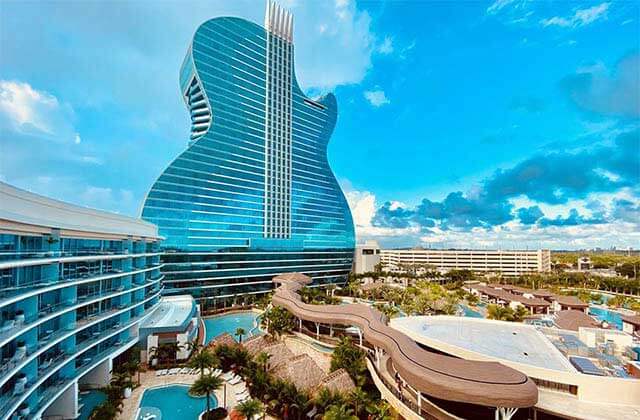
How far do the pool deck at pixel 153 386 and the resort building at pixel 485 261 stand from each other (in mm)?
99515

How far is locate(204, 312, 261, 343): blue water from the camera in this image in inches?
1755

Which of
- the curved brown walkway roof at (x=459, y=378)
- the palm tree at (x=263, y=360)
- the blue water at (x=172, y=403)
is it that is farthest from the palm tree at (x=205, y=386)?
the curved brown walkway roof at (x=459, y=378)

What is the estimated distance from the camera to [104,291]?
90.8 feet

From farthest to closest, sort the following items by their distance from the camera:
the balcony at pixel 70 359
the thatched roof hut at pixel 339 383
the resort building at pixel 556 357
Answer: the thatched roof hut at pixel 339 383
the resort building at pixel 556 357
the balcony at pixel 70 359

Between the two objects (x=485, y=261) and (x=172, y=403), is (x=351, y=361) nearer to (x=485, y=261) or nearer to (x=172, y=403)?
(x=172, y=403)

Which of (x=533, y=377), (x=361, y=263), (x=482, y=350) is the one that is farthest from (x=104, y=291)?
(x=361, y=263)

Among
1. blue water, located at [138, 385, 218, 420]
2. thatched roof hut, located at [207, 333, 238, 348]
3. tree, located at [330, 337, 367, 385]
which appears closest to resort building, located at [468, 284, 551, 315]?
tree, located at [330, 337, 367, 385]

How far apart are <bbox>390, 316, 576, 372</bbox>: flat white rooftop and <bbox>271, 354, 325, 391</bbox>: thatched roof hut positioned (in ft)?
24.2

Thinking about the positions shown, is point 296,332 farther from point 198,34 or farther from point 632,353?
point 198,34

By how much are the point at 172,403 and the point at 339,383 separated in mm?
12149

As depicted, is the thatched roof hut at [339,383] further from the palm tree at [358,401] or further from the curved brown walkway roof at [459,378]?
the curved brown walkway roof at [459,378]

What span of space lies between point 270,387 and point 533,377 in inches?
628

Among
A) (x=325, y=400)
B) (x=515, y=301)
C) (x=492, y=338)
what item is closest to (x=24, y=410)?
(x=325, y=400)

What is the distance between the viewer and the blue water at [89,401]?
75.5 feet
